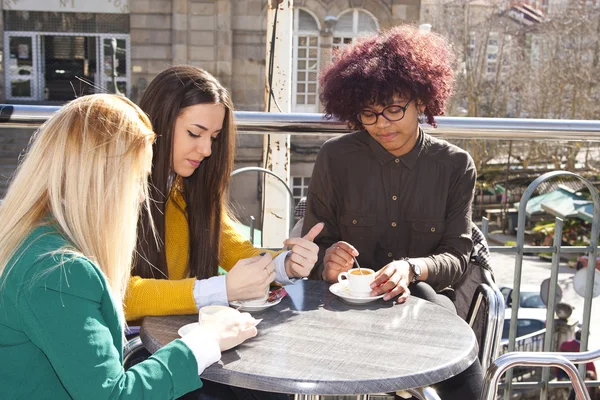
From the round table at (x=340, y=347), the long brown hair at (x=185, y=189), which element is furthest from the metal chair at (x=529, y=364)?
the long brown hair at (x=185, y=189)

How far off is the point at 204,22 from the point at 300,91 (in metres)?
3.56

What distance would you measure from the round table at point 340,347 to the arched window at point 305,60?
19793mm

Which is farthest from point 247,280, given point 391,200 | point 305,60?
point 305,60

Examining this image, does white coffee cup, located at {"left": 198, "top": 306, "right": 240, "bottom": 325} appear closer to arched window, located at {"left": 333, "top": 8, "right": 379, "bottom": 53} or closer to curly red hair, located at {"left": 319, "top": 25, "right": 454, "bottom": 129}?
curly red hair, located at {"left": 319, "top": 25, "right": 454, "bottom": 129}

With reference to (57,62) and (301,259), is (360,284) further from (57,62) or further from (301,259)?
(57,62)

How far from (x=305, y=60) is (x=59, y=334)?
2127 cm

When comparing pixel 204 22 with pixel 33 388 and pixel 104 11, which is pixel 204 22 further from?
pixel 33 388

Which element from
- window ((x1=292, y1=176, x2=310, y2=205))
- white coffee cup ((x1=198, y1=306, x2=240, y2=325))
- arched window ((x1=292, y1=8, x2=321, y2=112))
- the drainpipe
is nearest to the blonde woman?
white coffee cup ((x1=198, y1=306, x2=240, y2=325))

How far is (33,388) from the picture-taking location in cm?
139

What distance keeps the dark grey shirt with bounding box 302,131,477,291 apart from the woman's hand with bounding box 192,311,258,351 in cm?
85

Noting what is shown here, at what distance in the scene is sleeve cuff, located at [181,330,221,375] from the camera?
59.1 inches

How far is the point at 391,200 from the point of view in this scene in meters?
2.56

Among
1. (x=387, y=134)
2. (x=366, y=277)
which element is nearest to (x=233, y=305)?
(x=366, y=277)

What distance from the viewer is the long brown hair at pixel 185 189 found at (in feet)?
7.02
